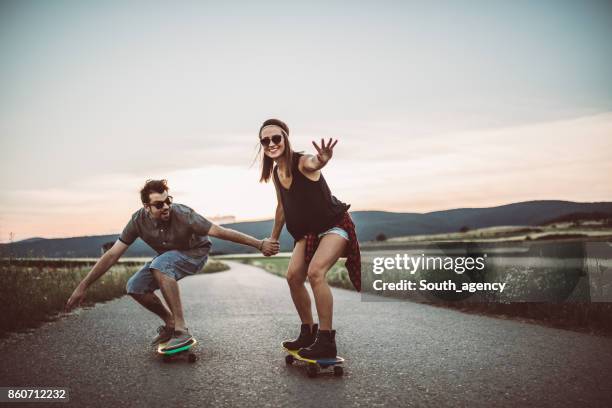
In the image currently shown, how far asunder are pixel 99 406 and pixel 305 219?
2.13 meters

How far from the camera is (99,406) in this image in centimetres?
328

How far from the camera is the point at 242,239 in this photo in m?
4.98

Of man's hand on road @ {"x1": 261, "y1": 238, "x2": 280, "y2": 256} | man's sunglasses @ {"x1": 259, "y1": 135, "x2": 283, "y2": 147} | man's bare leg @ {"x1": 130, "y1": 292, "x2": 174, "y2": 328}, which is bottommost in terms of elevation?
man's bare leg @ {"x1": 130, "y1": 292, "x2": 174, "y2": 328}

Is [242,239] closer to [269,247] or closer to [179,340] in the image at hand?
[269,247]

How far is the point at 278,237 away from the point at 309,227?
2.41 ft

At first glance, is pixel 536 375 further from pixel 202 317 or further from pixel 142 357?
pixel 202 317

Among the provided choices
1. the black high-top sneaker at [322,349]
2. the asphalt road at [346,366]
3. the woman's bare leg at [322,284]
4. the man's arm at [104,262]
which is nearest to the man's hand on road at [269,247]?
the woman's bare leg at [322,284]

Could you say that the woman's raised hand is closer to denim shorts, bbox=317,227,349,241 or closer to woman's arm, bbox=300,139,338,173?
woman's arm, bbox=300,139,338,173

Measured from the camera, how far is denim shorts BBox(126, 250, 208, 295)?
195 inches

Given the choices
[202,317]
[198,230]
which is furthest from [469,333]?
[202,317]

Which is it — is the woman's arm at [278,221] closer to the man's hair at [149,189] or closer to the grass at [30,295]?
the man's hair at [149,189]

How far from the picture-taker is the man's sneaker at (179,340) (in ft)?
15.4

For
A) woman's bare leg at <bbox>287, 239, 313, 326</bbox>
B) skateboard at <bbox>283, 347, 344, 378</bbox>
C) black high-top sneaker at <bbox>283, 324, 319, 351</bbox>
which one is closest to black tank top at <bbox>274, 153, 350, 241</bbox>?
woman's bare leg at <bbox>287, 239, 313, 326</bbox>

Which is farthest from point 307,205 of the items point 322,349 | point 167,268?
point 167,268
